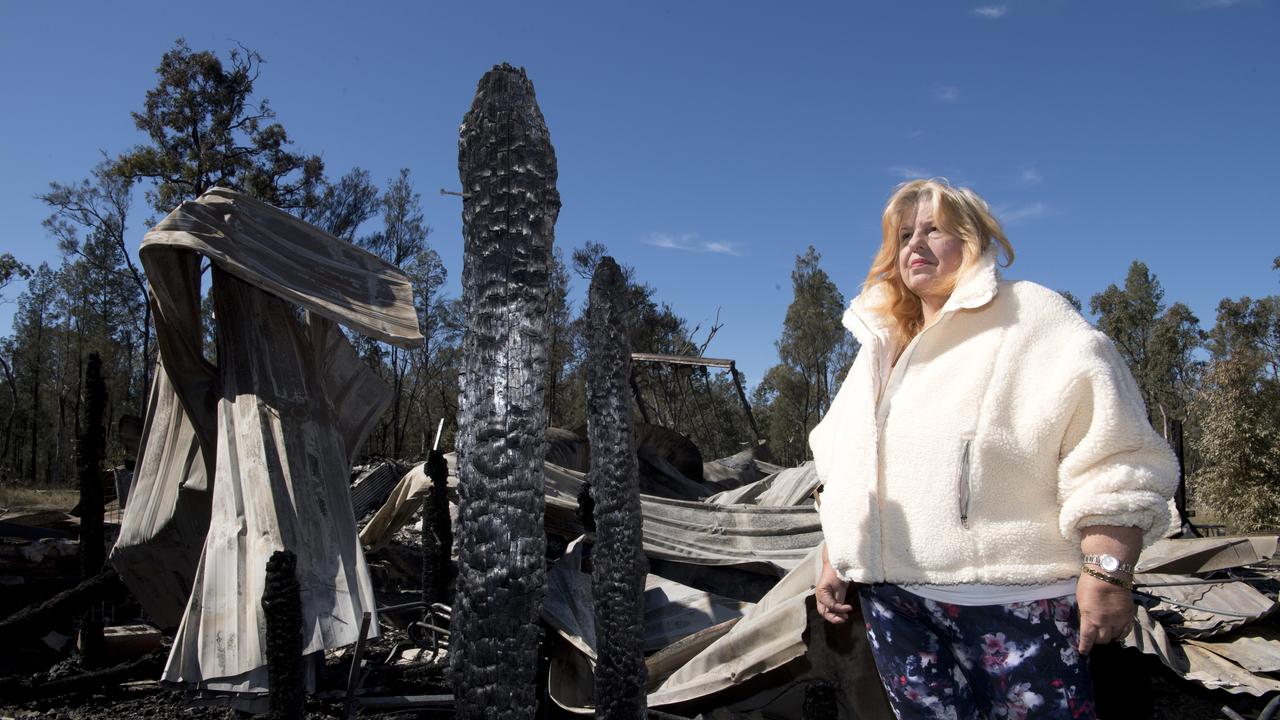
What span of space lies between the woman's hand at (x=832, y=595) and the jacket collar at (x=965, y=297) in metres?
0.56

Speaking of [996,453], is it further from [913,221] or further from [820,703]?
[820,703]

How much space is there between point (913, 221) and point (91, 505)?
17.6ft

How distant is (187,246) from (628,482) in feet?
8.88

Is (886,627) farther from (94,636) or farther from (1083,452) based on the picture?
(94,636)

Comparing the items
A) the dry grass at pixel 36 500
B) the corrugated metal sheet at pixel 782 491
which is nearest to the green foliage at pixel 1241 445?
the corrugated metal sheet at pixel 782 491

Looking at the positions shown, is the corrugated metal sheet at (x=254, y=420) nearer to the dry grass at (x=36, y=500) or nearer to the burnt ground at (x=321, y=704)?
the burnt ground at (x=321, y=704)

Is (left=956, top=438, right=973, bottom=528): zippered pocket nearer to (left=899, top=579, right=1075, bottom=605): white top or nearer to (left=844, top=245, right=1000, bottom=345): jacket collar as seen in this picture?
(left=899, top=579, right=1075, bottom=605): white top

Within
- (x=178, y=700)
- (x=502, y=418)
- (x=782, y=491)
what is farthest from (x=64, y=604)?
(x=782, y=491)

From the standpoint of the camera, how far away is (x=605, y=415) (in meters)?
4.26

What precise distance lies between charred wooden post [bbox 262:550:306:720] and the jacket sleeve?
2.62m

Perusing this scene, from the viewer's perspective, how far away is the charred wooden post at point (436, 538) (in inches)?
238

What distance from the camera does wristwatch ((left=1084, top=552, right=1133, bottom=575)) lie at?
145cm

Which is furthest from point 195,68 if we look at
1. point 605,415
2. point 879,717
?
point 879,717

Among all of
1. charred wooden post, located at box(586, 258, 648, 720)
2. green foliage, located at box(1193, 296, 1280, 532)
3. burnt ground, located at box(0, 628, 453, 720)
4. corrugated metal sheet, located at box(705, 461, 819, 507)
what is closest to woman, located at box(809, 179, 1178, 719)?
charred wooden post, located at box(586, 258, 648, 720)
